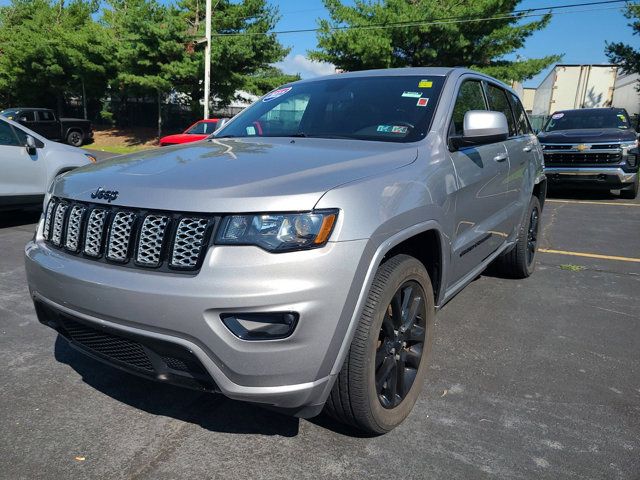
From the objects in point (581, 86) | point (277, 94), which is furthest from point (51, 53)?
point (277, 94)

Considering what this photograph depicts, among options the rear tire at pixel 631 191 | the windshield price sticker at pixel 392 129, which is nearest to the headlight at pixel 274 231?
the windshield price sticker at pixel 392 129

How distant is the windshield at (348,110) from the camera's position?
10.0 feet

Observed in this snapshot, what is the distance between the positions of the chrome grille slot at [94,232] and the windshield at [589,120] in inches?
440

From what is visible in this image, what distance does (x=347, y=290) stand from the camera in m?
1.98

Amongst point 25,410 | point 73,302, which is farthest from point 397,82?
point 25,410

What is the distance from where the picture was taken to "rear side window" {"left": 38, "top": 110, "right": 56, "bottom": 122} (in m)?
22.3

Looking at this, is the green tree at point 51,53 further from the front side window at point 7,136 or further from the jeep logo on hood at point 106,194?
the jeep logo on hood at point 106,194

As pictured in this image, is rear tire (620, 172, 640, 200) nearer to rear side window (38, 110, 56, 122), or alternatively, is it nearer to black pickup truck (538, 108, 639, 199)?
black pickup truck (538, 108, 639, 199)

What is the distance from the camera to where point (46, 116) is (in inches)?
893

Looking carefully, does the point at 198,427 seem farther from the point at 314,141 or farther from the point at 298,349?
the point at 314,141

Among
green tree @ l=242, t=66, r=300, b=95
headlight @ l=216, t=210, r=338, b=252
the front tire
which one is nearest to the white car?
headlight @ l=216, t=210, r=338, b=252

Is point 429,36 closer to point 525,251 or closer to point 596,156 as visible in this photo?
point 596,156

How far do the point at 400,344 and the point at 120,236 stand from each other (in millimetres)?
1363

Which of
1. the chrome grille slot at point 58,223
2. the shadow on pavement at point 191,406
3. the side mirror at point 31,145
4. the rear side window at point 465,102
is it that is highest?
the rear side window at point 465,102
